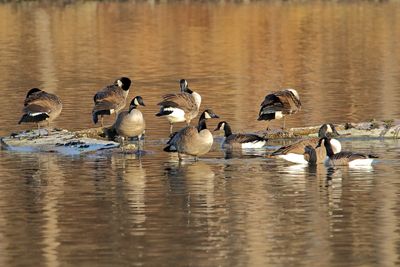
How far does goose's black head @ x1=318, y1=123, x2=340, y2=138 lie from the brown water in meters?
0.67

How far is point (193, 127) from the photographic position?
24.4 meters

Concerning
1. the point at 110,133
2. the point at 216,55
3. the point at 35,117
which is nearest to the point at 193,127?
the point at 110,133

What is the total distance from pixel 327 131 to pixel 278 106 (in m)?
3.08

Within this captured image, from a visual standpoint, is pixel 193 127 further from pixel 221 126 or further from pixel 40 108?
A: pixel 40 108

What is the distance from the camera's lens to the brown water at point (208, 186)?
16.4m

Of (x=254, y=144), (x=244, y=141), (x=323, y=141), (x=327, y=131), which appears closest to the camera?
(x=323, y=141)

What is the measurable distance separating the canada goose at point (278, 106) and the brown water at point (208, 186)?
43.2 inches

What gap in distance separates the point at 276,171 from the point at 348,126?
16.2 ft

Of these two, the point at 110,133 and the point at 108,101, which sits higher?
the point at 108,101

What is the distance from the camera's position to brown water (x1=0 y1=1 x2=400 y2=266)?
16.4 metres

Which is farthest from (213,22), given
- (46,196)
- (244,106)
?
(46,196)

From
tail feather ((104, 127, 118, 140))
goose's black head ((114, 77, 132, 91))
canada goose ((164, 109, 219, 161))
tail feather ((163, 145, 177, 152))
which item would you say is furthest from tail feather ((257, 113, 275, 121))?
canada goose ((164, 109, 219, 161))

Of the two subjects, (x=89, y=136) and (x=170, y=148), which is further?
(x=89, y=136)

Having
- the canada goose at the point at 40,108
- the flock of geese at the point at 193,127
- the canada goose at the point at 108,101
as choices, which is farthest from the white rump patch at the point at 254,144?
the canada goose at the point at 40,108
